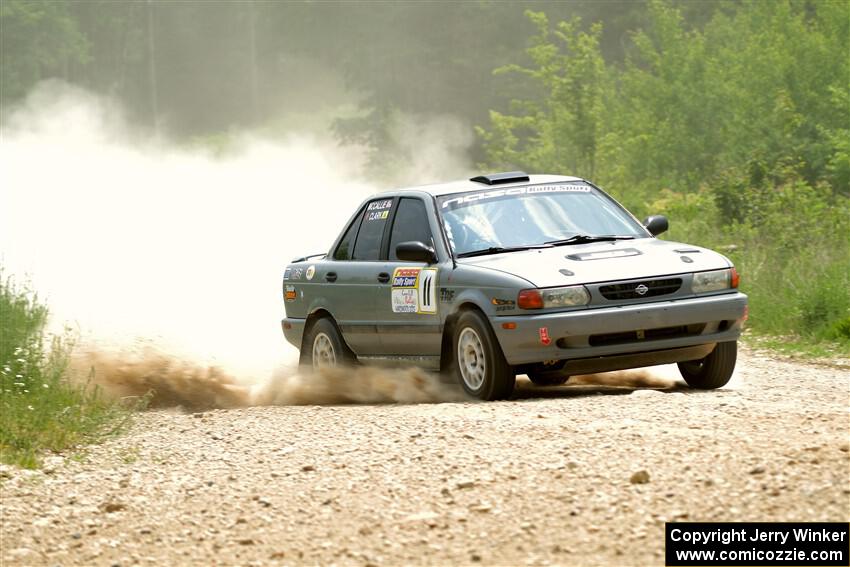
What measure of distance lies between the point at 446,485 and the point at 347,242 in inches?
215

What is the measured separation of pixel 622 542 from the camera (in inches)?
224

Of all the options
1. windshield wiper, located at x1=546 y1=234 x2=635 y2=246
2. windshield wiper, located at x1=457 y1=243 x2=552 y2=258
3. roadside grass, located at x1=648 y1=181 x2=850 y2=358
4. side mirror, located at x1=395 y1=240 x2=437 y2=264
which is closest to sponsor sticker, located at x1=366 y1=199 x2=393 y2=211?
side mirror, located at x1=395 y1=240 x2=437 y2=264

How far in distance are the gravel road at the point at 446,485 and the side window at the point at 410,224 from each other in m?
1.97

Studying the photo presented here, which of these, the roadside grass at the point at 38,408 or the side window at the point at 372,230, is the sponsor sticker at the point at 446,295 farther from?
the roadside grass at the point at 38,408

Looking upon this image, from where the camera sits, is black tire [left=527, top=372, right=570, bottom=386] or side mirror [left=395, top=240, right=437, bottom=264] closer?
black tire [left=527, top=372, right=570, bottom=386]

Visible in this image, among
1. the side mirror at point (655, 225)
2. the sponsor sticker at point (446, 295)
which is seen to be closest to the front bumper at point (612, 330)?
the sponsor sticker at point (446, 295)

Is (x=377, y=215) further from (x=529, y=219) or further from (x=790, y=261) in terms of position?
(x=790, y=261)

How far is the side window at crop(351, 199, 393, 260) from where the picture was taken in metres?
11.6

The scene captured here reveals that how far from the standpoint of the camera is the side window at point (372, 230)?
38.1ft

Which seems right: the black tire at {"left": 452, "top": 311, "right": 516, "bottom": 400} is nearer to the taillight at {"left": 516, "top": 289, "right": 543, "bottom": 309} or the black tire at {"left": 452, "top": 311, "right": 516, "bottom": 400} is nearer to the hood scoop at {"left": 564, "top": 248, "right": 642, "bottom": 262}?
the taillight at {"left": 516, "top": 289, "right": 543, "bottom": 309}

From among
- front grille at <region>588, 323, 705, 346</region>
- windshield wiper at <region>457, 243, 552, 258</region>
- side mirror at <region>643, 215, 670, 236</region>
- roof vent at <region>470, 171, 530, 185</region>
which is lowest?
front grille at <region>588, 323, 705, 346</region>

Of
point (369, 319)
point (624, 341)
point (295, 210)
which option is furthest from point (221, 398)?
point (295, 210)

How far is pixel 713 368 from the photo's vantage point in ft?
33.9

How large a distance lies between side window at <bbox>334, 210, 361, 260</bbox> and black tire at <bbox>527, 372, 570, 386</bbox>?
2.26m
